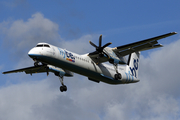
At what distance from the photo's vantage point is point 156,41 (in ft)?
100

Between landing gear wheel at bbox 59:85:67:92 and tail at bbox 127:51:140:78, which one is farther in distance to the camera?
Result: tail at bbox 127:51:140:78

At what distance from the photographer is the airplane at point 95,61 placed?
27.8 metres

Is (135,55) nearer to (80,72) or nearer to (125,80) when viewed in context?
(125,80)

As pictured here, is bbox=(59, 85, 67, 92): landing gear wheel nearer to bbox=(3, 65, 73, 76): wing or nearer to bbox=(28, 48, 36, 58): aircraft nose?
bbox=(3, 65, 73, 76): wing

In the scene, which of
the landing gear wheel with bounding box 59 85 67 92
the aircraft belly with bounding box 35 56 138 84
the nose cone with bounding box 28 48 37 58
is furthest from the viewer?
the landing gear wheel with bounding box 59 85 67 92

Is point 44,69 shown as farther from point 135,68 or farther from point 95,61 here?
point 135,68

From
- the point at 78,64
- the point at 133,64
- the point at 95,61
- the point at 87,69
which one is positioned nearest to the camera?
the point at 78,64

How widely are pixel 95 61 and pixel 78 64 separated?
9.58 ft

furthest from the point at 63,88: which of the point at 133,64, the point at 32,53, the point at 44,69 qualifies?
the point at 133,64

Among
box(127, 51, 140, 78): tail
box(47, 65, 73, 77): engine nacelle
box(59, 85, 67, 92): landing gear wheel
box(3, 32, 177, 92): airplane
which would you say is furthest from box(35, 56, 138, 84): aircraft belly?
box(47, 65, 73, 77): engine nacelle

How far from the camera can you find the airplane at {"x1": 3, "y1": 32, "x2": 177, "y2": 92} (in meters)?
27.8

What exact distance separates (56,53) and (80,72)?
3.95 meters

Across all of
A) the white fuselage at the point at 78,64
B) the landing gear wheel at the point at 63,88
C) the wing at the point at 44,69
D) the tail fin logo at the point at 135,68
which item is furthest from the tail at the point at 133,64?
the landing gear wheel at the point at 63,88

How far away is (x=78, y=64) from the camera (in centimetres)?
2972
